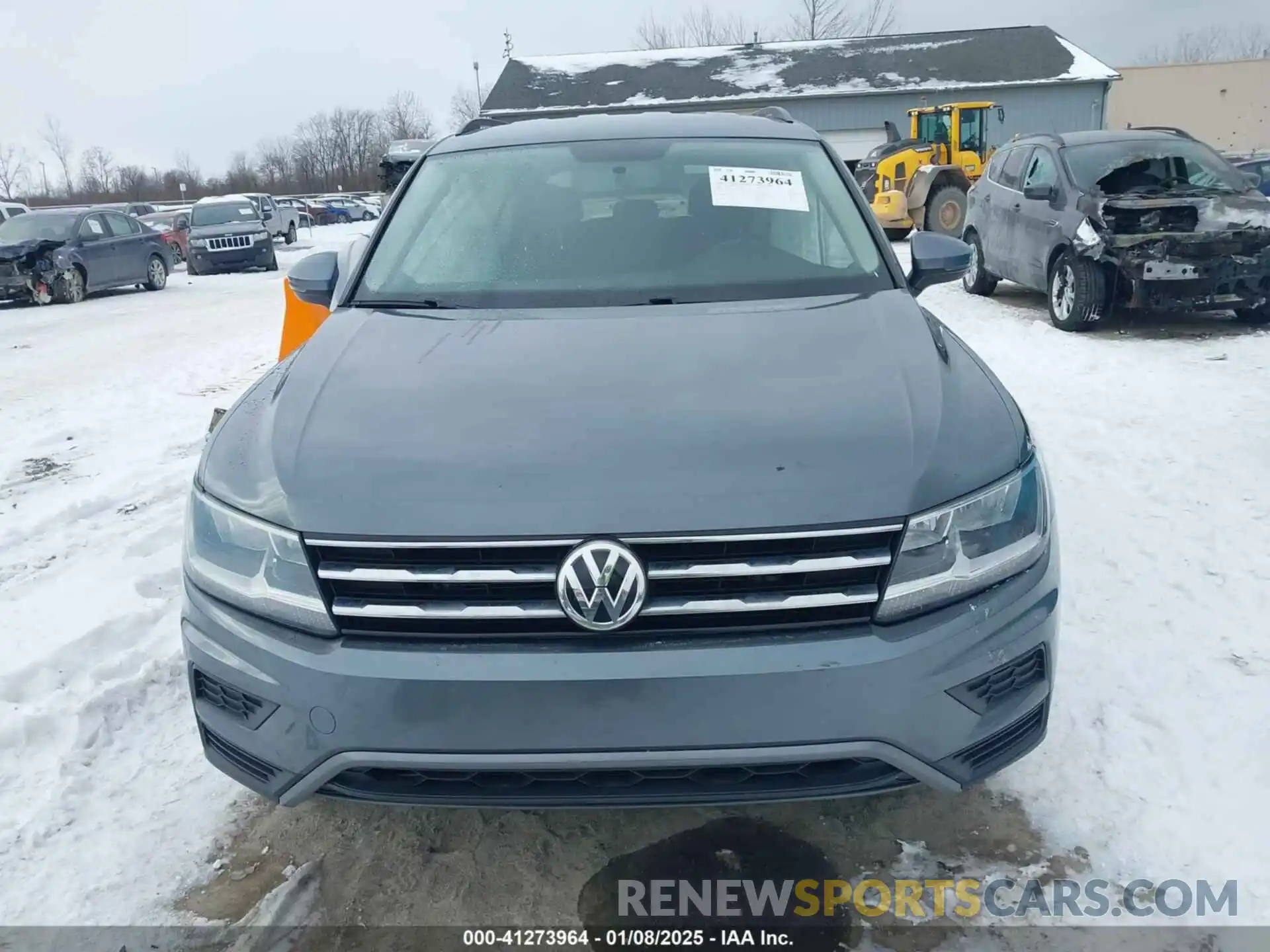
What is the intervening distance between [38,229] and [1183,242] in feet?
52.8

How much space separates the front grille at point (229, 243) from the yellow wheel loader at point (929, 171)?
13109 mm

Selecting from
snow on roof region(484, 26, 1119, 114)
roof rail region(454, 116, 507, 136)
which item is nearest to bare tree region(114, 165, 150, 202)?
snow on roof region(484, 26, 1119, 114)

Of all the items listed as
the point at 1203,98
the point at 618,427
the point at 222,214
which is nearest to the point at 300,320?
the point at 618,427

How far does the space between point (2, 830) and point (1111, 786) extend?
2845 mm

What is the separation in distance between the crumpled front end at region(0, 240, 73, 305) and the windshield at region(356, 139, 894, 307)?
1448 centimetres

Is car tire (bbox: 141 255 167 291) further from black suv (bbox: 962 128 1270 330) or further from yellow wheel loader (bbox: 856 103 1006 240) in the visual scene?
black suv (bbox: 962 128 1270 330)

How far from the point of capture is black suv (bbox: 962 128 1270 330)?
7762 mm

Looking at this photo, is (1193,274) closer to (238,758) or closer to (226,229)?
(238,758)

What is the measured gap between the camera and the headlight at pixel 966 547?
5.82 feet

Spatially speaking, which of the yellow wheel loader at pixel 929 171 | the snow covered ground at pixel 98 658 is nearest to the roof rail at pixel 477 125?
the snow covered ground at pixel 98 658

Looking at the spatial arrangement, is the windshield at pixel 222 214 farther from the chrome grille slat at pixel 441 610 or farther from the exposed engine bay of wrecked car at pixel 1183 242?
the chrome grille slat at pixel 441 610

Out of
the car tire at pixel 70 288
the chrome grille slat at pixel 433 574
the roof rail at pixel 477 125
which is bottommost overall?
the car tire at pixel 70 288

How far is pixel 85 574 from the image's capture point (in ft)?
13.0

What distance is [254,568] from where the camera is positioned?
1.88 meters
